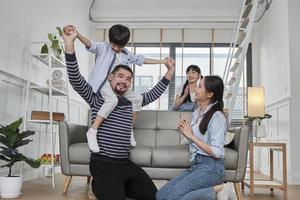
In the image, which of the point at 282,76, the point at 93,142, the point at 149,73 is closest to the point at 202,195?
the point at 93,142

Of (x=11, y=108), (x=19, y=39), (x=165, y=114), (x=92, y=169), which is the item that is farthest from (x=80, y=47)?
(x=92, y=169)

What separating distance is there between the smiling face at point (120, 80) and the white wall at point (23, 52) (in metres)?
1.42

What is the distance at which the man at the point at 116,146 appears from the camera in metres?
1.89

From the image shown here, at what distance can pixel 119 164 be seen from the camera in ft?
6.48

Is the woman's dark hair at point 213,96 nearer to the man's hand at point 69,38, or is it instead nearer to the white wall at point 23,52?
the man's hand at point 69,38

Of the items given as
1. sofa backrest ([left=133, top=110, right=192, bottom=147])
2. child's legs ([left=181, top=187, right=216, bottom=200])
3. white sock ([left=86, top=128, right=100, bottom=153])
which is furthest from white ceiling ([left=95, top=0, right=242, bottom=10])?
child's legs ([left=181, top=187, right=216, bottom=200])

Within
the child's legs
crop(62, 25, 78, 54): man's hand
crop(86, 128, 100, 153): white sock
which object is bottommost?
the child's legs

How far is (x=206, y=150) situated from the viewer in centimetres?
179

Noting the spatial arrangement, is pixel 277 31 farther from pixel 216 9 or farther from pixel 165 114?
pixel 165 114

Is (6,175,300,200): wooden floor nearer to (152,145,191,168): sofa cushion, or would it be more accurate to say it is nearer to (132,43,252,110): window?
(152,145,191,168): sofa cushion

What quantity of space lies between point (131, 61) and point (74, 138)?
81 cm

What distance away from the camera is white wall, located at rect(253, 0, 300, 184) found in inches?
156

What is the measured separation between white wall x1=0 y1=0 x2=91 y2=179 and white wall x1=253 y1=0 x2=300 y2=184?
9.59ft

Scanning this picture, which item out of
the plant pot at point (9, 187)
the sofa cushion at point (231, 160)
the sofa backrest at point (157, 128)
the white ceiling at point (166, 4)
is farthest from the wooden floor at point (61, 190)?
the white ceiling at point (166, 4)
